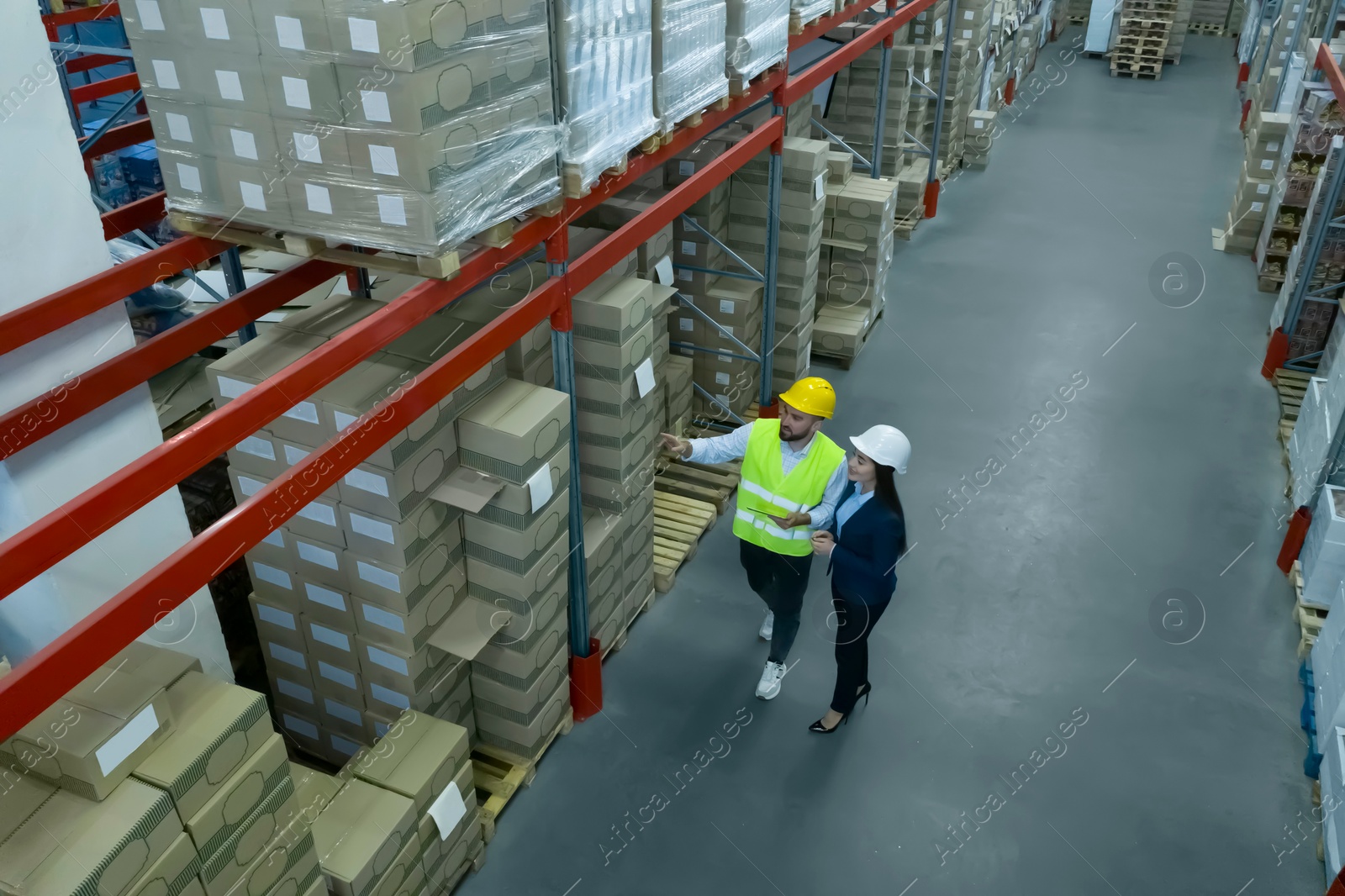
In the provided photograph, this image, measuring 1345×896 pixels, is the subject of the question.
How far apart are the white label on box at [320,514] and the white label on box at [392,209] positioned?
1439mm

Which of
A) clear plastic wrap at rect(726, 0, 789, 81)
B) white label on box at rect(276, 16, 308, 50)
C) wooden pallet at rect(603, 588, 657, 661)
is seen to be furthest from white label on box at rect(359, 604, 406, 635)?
clear plastic wrap at rect(726, 0, 789, 81)

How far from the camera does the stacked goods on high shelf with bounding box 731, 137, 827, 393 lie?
770 cm

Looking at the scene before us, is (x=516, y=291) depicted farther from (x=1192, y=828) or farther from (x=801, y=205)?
(x=1192, y=828)

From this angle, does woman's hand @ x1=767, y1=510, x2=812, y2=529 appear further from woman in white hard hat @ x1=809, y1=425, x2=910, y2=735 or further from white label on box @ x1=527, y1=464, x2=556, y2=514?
white label on box @ x1=527, y1=464, x2=556, y2=514

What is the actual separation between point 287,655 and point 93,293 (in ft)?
6.89

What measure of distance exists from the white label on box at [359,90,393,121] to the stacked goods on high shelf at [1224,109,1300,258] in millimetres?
10266

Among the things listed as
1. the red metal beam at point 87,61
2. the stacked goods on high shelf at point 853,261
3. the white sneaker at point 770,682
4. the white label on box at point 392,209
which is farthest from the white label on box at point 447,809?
the red metal beam at point 87,61

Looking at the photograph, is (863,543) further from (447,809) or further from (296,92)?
(296,92)

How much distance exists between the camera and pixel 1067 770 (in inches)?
216

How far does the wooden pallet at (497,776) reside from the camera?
16.8 ft

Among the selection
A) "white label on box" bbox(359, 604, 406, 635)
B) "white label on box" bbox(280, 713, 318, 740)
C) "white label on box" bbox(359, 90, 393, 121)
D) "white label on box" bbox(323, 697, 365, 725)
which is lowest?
"white label on box" bbox(280, 713, 318, 740)

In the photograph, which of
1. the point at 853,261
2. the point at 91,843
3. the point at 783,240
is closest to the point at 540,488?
Result: the point at 91,843

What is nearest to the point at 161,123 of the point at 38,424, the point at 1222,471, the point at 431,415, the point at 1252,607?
the point at 38,424

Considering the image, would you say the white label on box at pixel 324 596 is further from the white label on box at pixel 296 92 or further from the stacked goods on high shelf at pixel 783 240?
the stacked goods on high shelf at pixel 783 240
